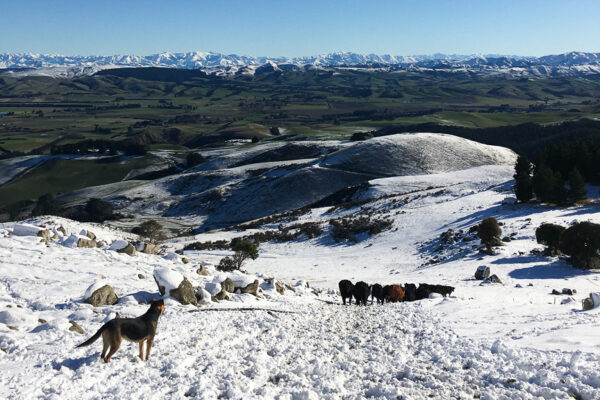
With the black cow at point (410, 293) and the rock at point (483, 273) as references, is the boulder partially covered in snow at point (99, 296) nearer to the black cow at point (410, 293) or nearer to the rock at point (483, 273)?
the black cow at point (410, 293)

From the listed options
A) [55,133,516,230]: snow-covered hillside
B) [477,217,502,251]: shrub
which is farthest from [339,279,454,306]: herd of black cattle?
[55,133,516,230]: snow-covered hillside

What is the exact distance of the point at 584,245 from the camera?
25000 mm

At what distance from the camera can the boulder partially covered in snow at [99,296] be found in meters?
14.4

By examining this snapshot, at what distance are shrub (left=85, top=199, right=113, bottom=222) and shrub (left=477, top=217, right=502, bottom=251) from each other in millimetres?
67036

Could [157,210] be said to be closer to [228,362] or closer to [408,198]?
[408,198]

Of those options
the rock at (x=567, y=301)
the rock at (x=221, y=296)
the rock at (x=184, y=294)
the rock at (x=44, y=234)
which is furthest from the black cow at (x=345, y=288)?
the rock at (x=44, y=234)

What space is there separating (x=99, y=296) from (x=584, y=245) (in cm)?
2474

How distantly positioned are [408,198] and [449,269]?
29123mm

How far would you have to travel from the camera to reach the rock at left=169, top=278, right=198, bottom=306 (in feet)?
51.3

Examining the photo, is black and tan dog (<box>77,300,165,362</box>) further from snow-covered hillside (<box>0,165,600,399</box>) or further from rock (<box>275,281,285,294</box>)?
rock (<box>275,281,285,294</box>)

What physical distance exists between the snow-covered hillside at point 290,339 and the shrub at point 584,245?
0.80 m

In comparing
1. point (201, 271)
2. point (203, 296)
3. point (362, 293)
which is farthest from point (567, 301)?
point (201, 271)

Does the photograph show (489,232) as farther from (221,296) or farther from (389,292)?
(221,296)

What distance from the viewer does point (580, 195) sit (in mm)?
42375
